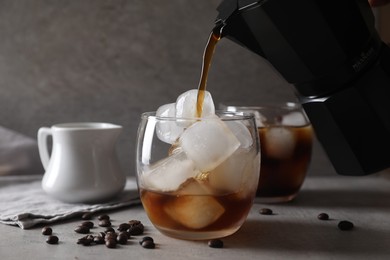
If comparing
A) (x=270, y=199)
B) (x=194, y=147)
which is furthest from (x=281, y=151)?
(x=194, y=147)

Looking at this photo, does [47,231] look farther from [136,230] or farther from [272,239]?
[272,239]

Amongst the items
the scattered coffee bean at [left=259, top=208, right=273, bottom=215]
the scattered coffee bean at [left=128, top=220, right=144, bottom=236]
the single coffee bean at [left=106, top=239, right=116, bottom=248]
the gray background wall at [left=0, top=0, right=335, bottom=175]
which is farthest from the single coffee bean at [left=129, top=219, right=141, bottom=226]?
the gray background wall at [left=0, top=0, right=335, bottom=175]

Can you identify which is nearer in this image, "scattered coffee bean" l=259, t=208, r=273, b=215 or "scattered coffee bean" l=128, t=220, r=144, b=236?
"scattered coffee bean" l=128, t=220, r=144, b=236

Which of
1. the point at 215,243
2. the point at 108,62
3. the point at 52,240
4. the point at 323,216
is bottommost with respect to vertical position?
the point at 323,216

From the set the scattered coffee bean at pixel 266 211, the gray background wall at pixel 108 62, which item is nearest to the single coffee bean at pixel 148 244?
the scattered coffee bean at pixel 266 211

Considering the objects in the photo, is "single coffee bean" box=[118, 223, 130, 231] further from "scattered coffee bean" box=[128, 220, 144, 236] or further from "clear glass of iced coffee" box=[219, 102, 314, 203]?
"clear glass of iced coffee" box=[219, 102, 314, 203]

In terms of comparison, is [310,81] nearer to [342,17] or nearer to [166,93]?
[342,17]
